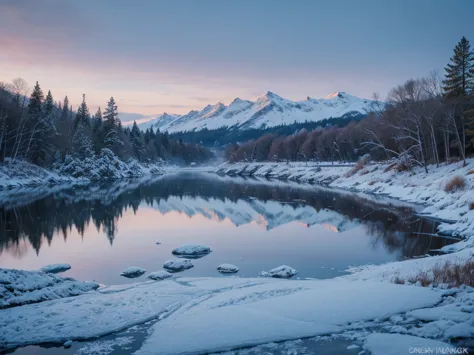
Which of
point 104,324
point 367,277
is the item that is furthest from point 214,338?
point 367,277

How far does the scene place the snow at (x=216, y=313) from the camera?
7.33 metres

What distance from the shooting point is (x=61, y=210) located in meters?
33.9

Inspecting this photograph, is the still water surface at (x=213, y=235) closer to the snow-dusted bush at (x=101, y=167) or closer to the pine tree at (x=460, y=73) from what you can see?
the pine tree at (x=460, y=73)

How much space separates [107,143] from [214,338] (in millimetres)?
91812

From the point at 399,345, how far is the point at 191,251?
44.1ft

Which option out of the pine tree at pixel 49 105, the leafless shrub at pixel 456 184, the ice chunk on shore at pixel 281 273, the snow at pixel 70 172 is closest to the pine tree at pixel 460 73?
the leafless shrub at pixel 456 184

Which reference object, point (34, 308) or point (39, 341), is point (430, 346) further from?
point (34, 308)

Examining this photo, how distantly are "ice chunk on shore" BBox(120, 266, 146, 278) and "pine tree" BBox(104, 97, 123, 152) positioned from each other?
82268 millimetres

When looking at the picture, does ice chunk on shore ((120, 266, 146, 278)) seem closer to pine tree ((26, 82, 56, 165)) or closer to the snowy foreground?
the snowy foreground

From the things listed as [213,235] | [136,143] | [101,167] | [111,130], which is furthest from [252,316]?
[136,143]

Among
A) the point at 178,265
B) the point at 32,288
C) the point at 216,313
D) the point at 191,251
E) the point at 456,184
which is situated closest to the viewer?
the point at 216,313

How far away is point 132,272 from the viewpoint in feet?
48.9

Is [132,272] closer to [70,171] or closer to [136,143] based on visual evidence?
[70,171]

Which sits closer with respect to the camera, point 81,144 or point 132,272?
point 132,272
